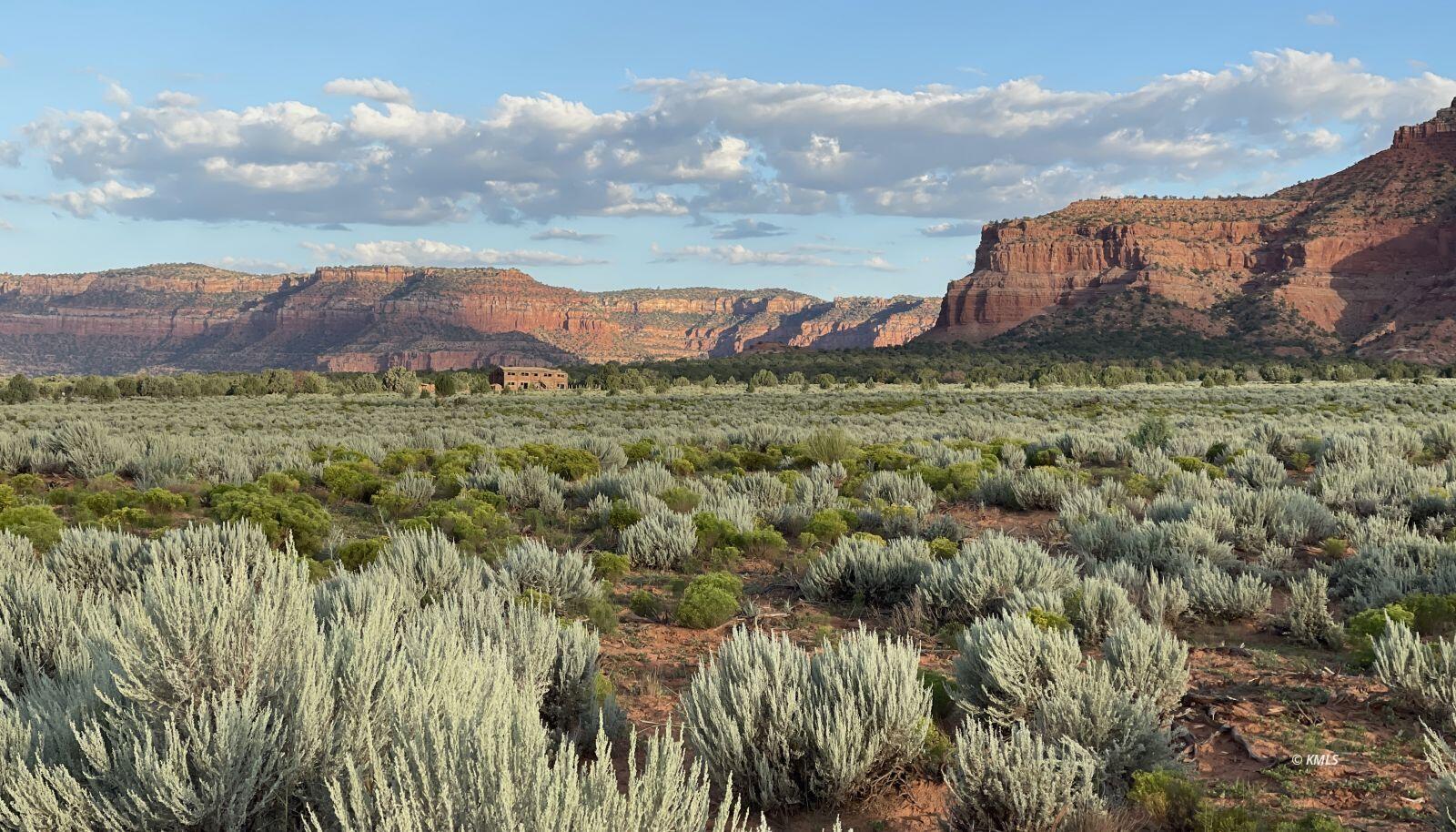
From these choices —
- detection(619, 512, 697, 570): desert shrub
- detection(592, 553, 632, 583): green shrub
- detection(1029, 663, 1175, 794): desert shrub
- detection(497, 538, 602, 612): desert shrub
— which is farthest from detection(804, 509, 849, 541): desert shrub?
detection(1029, 663, 1175, 794): desert shrub

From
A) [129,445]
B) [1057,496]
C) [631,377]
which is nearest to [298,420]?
[129,445]

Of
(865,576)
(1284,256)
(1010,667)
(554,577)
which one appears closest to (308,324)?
(1284,256)

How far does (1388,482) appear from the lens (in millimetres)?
10992

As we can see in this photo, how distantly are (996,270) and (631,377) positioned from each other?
95086mm

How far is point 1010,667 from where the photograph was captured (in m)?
4.61

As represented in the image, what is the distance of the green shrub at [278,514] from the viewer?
9.11 m

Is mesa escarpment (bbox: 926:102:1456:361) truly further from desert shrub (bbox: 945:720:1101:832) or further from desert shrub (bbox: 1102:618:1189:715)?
desert shrub (bbox: 945:720:1101:832)

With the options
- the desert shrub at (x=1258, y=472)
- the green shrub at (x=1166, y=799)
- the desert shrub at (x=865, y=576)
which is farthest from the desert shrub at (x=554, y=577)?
the desert shrub at (x=1258, y=472)

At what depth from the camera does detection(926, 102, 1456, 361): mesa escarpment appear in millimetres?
107875

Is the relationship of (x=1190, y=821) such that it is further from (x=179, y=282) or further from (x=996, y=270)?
(x=179, y=282)

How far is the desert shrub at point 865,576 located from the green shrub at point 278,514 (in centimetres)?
502

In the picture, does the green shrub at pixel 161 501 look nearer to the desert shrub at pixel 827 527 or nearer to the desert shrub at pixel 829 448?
the desert shrub at pixel 827 527

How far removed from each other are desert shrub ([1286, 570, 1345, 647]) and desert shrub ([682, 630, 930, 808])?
3.58m

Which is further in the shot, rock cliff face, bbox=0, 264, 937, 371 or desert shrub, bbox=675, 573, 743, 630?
rock cliff face, bbox=0, 264, 937, 371
